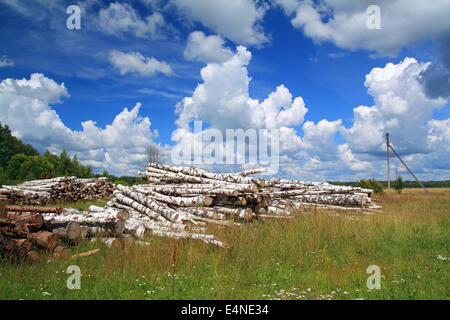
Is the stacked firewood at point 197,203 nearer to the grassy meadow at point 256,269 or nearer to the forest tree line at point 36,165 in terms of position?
the grassy meadow at point 256,269

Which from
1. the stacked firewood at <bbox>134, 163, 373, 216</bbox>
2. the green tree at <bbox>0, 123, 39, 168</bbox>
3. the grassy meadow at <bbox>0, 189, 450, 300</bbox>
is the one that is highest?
the green tree at <bbox>0, 123, 39, 168</bbox>

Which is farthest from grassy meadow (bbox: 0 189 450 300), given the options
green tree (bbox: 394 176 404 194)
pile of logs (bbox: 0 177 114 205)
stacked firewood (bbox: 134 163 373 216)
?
green tree (bbox: 394 176 404 194)

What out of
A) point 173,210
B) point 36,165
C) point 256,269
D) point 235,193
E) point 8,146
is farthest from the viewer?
point 8,146

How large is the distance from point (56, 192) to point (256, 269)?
58.9ft

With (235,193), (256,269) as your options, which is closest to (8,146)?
(235,193)

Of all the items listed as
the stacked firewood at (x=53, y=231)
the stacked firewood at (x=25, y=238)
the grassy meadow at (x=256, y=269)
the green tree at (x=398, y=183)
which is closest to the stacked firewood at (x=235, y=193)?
the grassy meadow at (x=256, y=269)

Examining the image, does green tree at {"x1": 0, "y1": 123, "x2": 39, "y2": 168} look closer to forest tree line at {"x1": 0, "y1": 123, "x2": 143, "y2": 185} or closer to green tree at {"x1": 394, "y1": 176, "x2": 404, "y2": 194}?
forest tree line at {"x1": 0, "y1": 123, "x2": 143, "y2": 185}

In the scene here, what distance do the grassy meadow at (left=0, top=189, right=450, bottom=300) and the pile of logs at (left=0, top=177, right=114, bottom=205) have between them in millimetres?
13873

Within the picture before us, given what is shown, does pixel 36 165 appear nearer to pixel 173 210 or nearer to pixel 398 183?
Answer: pixel 173 210

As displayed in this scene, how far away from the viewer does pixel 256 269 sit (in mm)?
5590

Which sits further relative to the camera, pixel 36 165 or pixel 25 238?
pixel 36 165

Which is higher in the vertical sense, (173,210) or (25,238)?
(173,210)

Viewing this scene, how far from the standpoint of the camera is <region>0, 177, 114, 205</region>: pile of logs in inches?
713

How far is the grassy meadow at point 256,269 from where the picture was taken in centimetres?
466
